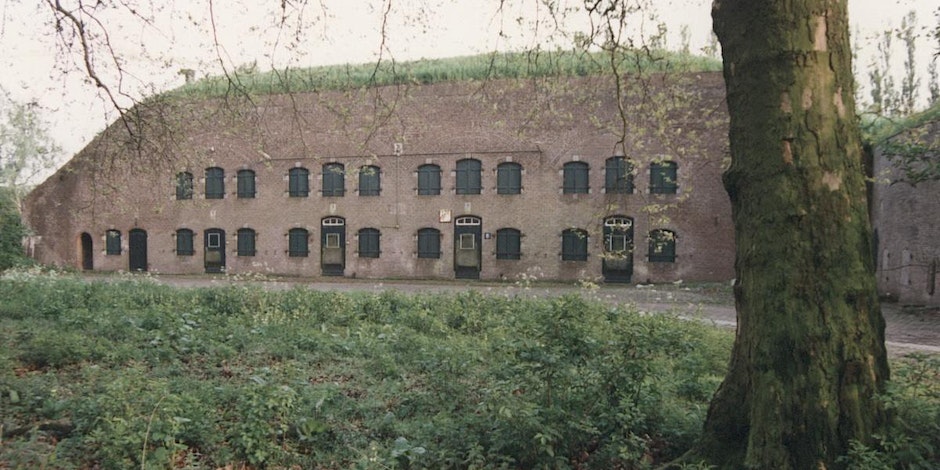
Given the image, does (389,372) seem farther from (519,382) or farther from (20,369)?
(20,369)

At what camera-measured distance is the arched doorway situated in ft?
84.1

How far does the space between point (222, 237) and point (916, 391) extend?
24232 mm

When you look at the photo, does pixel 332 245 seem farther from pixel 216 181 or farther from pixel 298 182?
pixel 216 181

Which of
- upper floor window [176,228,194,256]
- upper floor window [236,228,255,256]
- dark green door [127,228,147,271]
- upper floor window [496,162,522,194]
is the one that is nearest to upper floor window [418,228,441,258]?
upper floor window [496,162,522,194]

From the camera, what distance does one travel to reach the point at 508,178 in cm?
2130

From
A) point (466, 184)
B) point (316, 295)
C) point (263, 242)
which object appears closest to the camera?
point (316, 295)

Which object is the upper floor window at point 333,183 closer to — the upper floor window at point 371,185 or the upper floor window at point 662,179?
the upper floor window at point 371,185

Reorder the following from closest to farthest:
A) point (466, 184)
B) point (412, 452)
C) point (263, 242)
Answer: point (412, 452), point (466, 184), point (263, 242)

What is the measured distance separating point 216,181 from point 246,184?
1.40 metres

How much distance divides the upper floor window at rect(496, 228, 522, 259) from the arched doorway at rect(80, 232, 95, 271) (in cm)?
1792

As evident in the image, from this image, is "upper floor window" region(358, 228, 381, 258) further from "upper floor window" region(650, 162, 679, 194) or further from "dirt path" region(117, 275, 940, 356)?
"upper floor window" region(650, 162, 679, 194)

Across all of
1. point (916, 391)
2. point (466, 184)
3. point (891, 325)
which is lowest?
point (891, 325)

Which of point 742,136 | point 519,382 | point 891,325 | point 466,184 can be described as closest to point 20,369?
point 519,382

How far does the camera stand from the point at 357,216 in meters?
22.7
